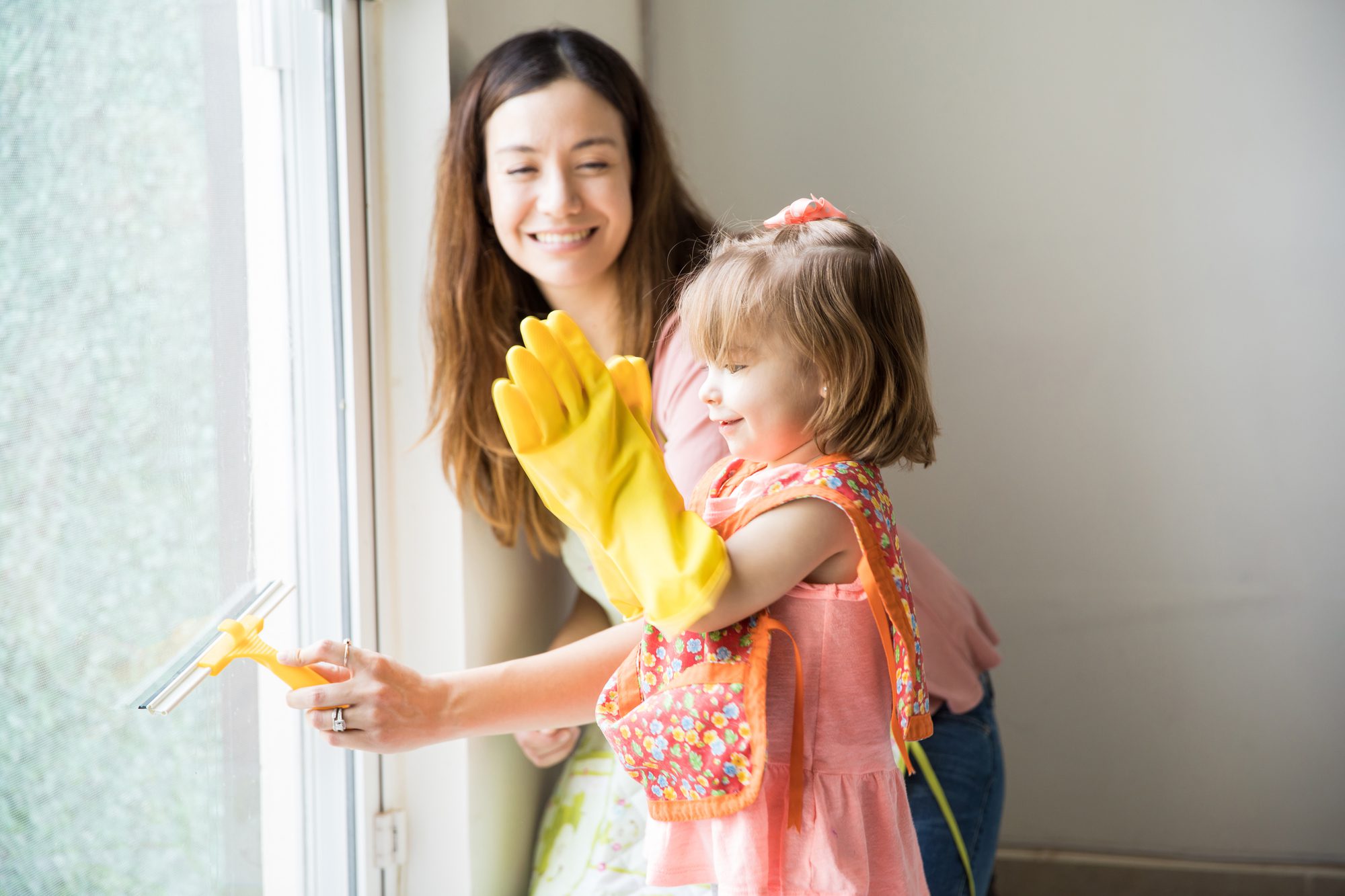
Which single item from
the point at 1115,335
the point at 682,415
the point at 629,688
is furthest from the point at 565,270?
the point at 1115,335

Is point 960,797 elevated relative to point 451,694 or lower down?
lower down

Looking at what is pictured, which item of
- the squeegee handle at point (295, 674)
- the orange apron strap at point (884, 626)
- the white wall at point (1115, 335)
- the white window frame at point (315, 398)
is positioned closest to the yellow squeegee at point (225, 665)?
the squeegee handle at point (295, 674)

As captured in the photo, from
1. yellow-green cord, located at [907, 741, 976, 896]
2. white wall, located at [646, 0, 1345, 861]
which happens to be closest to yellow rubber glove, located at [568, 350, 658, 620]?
yellow-green cord, located at [907, 741, 976, 896]

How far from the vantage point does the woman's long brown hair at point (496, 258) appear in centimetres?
124

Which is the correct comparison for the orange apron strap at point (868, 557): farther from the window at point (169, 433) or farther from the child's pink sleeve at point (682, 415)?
the window at point (169, 433)

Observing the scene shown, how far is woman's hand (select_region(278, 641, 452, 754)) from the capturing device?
0.87 meters

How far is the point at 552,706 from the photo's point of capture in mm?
994

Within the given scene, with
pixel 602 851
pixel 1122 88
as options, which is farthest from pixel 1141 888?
pixel 1122 88

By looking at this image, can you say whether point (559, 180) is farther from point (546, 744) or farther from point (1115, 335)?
point (1115, 335)

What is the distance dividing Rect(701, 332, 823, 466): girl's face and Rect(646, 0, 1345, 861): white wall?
3.65 ft

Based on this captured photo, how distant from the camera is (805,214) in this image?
0.84 meters

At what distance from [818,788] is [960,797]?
0.54 metres

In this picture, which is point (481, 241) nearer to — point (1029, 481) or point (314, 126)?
point (314, 126)

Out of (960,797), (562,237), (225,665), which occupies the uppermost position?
(562,237)
